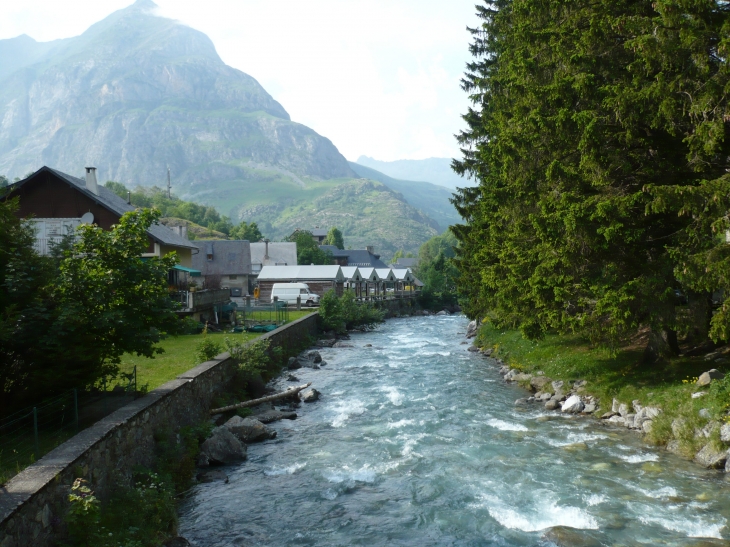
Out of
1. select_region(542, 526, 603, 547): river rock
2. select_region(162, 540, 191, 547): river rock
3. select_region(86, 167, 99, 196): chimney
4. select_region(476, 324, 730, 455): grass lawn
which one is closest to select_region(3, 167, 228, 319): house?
select_region(86, 167, 99, 196): chimney

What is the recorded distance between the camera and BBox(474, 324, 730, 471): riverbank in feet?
43.5

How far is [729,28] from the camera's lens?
40.3 feet

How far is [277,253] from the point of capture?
8925cm

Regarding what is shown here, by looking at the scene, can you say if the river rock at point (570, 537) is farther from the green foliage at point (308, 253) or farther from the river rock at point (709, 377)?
the green foliage at point (308, 253)

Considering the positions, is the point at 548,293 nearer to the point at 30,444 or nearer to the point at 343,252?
the point at 30,444

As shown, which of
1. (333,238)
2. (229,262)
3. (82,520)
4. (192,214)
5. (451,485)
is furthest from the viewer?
(192,214)

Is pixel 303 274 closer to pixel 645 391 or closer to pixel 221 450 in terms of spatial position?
pixel 645 391

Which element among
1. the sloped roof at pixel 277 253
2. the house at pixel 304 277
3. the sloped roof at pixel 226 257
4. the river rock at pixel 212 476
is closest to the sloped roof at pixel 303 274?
the house at pixel 304 277

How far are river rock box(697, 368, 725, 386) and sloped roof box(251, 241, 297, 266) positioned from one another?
250ft

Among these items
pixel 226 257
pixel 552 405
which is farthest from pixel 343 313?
pixel 552 405

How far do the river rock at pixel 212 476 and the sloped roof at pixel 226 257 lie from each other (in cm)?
5699

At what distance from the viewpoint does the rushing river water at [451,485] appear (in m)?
10.3

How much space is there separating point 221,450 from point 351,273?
2374 inches

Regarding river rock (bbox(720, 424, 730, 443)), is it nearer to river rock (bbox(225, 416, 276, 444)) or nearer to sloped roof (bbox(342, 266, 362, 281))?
river rock (bbox(225, 416, 276, 444))
